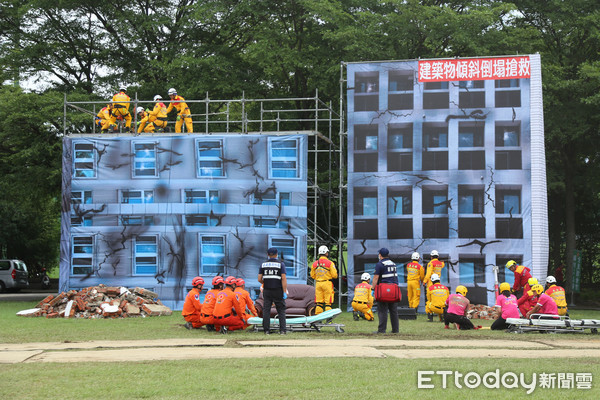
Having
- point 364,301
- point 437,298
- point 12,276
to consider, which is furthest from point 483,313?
Result: point 12,276

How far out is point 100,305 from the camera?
74.1 feet

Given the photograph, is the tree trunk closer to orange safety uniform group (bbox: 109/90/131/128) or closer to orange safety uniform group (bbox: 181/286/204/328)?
orange safety uniform group (bbox: 109/90/131/128)

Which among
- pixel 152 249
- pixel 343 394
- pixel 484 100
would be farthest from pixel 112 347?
pixel 484 100

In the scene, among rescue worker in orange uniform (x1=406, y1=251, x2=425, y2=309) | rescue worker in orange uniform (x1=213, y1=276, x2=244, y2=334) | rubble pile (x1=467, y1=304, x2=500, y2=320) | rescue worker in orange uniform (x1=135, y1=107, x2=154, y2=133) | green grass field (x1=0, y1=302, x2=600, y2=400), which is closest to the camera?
green grass field (x1=0, y1=302, x2=600, y2=400)

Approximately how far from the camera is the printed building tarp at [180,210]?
2586 cm

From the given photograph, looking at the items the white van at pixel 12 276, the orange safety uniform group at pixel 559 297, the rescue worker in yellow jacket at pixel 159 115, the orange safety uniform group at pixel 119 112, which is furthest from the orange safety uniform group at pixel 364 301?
the white van at pixel 12 276

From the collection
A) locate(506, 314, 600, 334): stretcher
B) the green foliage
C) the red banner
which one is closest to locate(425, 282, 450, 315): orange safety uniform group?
locate(506, 314, 600, 334): stretcher

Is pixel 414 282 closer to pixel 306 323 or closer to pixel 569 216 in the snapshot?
pixel 306 323

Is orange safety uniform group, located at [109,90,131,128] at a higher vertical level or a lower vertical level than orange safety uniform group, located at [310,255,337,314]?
higher

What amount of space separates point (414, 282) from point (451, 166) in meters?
4.11

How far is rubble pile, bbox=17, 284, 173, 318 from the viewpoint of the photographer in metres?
22.3

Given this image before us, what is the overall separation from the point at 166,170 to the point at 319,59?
28.1ft

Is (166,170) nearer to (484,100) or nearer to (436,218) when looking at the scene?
(436,218)

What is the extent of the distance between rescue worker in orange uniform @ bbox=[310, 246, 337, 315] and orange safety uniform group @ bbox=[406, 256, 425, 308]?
130 inches
